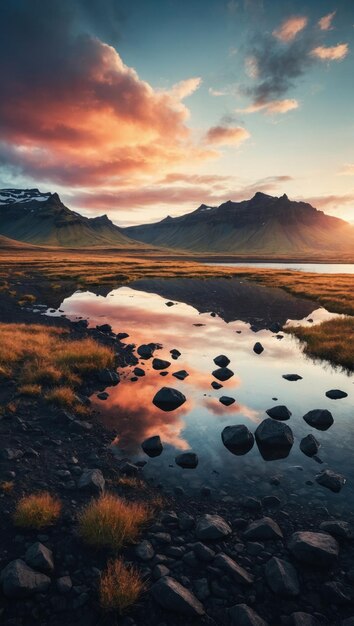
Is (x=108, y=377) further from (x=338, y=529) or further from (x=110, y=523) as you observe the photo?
(x=338, y=529)

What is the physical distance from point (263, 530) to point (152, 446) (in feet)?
15.4

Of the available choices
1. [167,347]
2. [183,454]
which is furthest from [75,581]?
[167,347]

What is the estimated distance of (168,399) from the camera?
1594 centimetres

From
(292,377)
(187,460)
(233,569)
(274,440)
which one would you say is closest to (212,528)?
(233,569)

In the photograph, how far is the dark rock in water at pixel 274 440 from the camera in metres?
12.1

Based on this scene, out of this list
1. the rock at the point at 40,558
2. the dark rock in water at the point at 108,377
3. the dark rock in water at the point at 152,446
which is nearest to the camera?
the rock at the point at 40,558

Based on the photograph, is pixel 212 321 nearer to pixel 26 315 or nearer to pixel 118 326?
pixel 118 326

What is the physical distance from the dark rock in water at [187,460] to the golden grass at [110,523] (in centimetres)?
267

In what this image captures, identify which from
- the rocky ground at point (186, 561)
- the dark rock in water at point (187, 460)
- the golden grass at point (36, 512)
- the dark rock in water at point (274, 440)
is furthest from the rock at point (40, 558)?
the dark rock in water at point (274, 440)

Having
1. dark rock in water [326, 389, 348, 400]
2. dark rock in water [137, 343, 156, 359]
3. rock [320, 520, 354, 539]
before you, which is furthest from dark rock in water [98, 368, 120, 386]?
rock [320, 520, 354, 539]

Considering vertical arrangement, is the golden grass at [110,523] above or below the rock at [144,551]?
above

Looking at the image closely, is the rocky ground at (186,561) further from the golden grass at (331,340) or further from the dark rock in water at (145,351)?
the golden grass at (331,340)

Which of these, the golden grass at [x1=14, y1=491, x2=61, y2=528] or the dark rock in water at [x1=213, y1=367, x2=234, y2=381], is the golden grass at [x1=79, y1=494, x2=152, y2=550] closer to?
the golden grass at [x1=14, y1=491, x2=61, y2=528]

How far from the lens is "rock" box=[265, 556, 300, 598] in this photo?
22.5 feet
